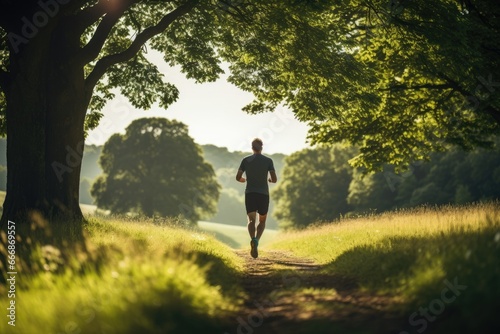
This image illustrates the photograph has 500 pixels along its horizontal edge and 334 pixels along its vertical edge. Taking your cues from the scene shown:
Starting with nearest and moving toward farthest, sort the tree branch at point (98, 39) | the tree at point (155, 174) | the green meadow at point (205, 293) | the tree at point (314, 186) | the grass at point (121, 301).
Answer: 1. the green meadow at point (205, 293)
2. the grass at point (121, 301)
3. the tree branch at point (98, 39)
4. the tree at point (155, 174)
5. the tree at point (314, 186)

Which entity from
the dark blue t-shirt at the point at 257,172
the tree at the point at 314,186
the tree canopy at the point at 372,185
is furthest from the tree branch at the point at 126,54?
the tree at the point at 314,186

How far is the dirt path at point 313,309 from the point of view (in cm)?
461

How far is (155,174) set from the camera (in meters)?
42.8

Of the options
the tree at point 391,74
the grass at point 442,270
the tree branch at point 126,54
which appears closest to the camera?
the grass at point 442,270

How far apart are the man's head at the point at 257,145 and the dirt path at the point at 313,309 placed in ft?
13.0

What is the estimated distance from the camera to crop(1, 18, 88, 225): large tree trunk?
10.6m

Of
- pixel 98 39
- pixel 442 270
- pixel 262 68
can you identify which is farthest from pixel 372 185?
pixel 442 270

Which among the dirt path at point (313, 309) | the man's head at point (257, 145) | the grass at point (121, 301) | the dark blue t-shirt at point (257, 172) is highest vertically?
the man's head at point (257, 145)

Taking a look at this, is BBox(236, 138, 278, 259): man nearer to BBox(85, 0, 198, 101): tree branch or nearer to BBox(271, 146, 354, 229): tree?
BBox(85, 0, 198, 101): tree branch

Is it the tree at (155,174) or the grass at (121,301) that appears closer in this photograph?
the grass at (121,301)

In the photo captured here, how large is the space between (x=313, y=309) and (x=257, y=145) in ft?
19.3

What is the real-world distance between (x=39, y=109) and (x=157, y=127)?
3373 centimetres

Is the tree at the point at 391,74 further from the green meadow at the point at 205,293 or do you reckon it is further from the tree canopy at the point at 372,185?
the tree canopy at the point at 372,185

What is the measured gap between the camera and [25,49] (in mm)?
10508
